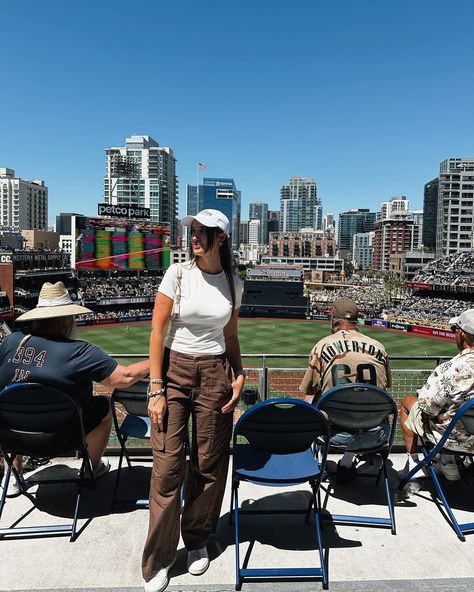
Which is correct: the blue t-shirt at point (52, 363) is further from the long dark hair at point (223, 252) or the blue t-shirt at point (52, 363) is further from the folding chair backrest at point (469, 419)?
the folding chair backrest at point (469, 419)

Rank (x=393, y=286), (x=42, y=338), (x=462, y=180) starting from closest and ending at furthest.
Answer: (x=42, y=338), (x=393, y=286), (x=462, y=180)

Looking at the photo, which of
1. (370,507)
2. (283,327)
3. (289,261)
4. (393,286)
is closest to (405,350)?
(283,327)

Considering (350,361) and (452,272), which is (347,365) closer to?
(350,361)

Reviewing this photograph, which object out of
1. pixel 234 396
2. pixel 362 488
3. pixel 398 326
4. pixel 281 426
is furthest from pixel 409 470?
pixel 398 326

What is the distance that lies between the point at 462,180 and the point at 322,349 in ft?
409

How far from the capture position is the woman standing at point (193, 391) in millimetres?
2730

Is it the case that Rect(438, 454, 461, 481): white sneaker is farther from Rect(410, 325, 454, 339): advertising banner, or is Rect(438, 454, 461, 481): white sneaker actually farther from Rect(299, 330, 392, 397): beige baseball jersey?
Rect(410, 325, 454, 339): advertising banner

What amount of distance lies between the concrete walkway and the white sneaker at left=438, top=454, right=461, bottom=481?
16cm

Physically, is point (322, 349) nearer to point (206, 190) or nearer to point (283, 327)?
point (283, 327)

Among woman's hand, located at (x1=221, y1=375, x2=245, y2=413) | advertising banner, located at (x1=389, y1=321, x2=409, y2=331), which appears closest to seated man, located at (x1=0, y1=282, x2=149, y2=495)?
woman's hand, located at (x1=221, y1=375, x2=245, y2=413)

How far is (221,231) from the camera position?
297 cm

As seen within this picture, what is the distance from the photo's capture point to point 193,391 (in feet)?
9.29

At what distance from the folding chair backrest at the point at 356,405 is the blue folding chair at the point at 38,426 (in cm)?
175

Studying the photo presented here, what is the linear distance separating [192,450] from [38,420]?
1.06 meters
